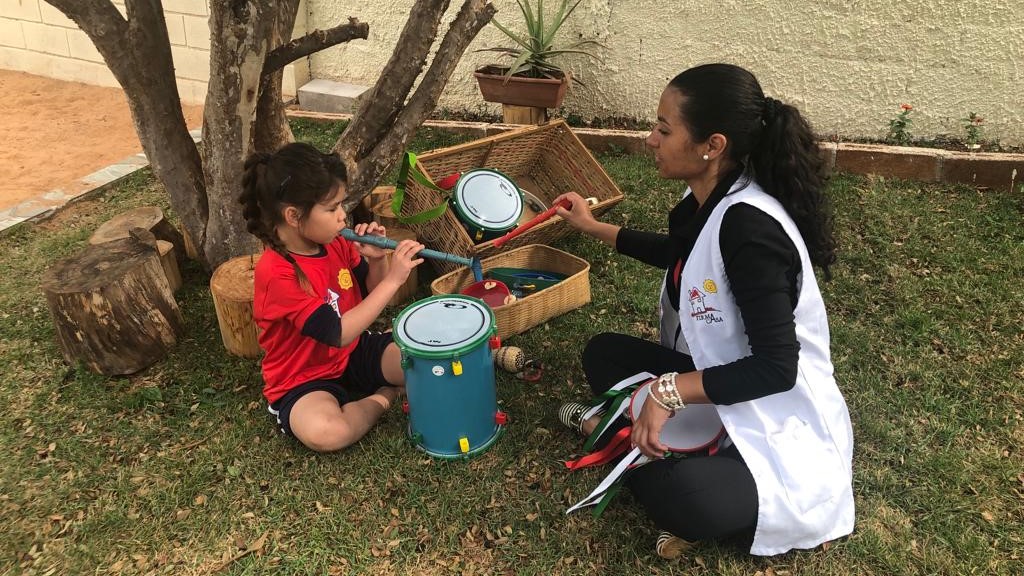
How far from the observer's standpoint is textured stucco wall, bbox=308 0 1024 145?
451 cm

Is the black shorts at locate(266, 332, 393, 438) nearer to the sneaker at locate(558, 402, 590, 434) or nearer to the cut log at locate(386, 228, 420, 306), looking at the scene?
the cut log at locate(386, 228, 420, 306)

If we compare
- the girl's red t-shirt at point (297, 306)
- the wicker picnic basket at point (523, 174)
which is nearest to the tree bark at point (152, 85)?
the wicker picnic basket at point (523, 174)

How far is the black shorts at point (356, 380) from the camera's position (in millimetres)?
2566

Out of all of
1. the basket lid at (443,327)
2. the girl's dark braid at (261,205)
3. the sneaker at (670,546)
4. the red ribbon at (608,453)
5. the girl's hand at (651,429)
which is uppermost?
the girl's dark braid at (261,205)

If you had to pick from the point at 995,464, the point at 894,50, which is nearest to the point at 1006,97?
the point at 894,50

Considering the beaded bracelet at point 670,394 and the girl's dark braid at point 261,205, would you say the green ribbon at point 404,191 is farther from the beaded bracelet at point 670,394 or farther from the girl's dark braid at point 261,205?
the beaded bracelet at point 670,394

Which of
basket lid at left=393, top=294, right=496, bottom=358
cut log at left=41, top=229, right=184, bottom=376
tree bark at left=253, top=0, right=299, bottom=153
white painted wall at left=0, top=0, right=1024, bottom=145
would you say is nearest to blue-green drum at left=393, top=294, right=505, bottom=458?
basket lid at left=393, top=294, right=496, bottom=358

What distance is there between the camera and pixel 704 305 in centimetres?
199

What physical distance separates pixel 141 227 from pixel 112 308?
73 cm

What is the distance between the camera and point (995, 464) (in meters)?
2.42

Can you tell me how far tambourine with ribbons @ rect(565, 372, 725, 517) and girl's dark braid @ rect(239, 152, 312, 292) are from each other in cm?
112

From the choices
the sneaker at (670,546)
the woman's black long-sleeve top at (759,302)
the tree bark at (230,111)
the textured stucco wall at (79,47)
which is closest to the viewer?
the woman's black long-sleeve top at (759,302)

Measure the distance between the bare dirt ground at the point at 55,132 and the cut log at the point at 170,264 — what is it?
2.05 m

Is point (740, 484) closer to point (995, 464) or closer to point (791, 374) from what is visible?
point (791, 374)
